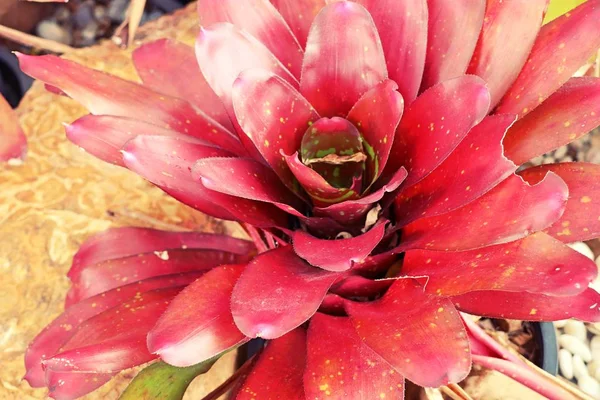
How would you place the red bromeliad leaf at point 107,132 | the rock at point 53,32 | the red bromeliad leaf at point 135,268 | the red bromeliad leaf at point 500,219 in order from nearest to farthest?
1. the red bromeliad leaf at point 500,219
2. the red bromeliad leaf at point 107,132
3. the red bromeliad leaf at point 135,268
4. the rock at point 53,32

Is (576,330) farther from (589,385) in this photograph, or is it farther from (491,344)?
(491,344)

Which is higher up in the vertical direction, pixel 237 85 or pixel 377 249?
pixel 237 85

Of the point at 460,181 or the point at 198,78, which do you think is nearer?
the point at 460,181

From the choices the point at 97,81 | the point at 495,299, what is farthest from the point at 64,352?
the point at 495,299

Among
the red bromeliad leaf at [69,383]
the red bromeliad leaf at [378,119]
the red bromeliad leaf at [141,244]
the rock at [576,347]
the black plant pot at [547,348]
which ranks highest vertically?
the red bromeliad leaf at [378,119]

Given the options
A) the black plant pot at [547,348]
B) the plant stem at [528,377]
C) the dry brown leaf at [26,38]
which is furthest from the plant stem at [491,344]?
the dry brown leaf at [26,38]

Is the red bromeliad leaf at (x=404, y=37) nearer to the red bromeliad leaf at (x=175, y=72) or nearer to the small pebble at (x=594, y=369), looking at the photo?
the red bromeliad leaf at (x=175, y=72)

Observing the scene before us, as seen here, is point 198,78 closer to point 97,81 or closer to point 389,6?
point 97,81
